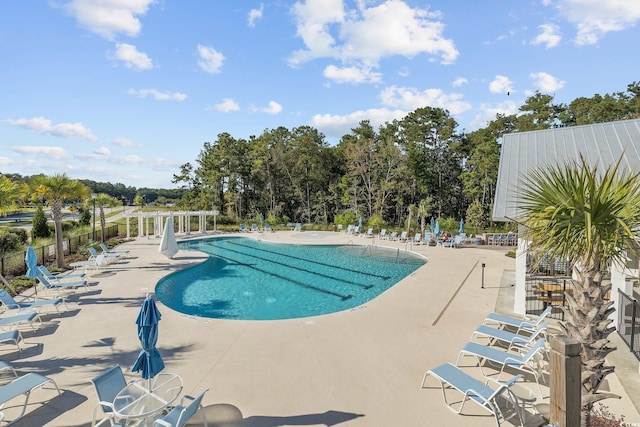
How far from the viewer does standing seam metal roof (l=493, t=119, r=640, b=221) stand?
328 inches

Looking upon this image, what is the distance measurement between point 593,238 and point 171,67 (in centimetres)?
1665

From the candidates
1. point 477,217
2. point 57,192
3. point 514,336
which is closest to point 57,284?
point 57,192

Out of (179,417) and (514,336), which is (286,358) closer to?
(179,417)

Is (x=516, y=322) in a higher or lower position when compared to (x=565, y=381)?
lower

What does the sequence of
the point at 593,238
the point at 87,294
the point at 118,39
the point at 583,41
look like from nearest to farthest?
the point at 593,238, the point at 87,294, the point at 118,39, the point at 583,41

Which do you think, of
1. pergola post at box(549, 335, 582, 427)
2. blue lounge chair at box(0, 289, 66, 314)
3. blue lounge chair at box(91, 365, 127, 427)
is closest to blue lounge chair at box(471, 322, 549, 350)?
A: pergola post at box(549, 335, 582, 427)

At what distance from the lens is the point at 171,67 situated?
1514cm

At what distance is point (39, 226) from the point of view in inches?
776

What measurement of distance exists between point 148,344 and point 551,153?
34.8ft

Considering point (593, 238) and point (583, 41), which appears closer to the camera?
point (593, 238)

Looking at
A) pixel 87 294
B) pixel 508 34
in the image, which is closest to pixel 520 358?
pixel 87 294

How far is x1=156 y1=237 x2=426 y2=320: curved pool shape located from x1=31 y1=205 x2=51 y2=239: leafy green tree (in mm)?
7875

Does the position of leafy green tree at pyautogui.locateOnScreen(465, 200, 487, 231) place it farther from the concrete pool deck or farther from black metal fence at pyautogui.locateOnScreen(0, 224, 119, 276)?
black metal fence at pyautogui.locateOnScreen(0, 224, 119, 276)

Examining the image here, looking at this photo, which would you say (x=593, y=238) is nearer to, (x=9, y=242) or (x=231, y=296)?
(x=231, y=296)
